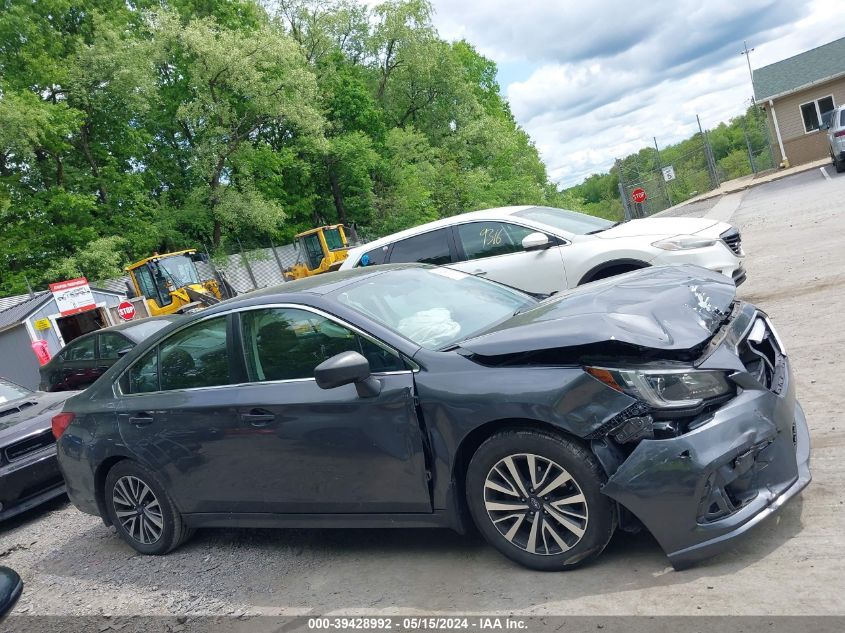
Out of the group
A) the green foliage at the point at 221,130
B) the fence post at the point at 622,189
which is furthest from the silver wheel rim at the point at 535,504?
the green foliage at the point at 221,130

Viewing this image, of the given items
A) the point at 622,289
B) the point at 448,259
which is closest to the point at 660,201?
the point at 448,259

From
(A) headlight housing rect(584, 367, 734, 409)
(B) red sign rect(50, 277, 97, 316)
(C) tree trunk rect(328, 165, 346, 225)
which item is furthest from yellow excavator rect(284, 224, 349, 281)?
(A) headlight housing rect(584, 367, 734, 409)

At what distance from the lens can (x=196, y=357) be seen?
468cm

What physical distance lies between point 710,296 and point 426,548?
2.07 metres


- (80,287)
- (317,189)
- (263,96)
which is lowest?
(80,287)

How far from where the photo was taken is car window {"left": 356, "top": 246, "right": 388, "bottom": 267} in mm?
9516

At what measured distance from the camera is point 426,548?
4.16 metres

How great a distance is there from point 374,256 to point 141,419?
5.15 meters

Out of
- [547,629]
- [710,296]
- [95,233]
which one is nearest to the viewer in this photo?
[547,629]

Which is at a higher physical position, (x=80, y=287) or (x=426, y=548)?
(x=80, y=287)

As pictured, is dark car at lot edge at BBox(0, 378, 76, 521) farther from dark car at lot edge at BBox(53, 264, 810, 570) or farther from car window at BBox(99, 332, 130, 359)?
car window at BBox(99, 332, 130, 359)

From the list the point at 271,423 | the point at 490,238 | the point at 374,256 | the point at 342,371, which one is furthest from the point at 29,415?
the point at 490,238

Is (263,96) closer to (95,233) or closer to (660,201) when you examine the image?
(95,233)

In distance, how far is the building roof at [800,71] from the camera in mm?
35037
